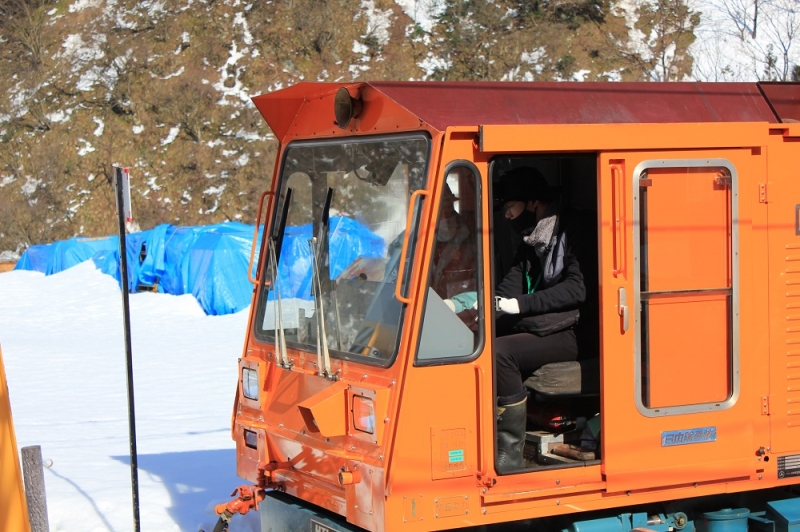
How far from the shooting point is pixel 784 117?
4.79 metres

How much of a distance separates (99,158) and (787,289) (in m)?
34.3

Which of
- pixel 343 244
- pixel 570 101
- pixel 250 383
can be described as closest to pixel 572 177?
pixel 570 101

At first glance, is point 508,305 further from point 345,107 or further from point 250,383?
point 250,383

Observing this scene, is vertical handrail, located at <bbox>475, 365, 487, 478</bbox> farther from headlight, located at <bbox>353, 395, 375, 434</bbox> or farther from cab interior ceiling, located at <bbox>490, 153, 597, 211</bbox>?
cab interior ceiling, located at <bbox>490, 153, 597, 211</bbox>

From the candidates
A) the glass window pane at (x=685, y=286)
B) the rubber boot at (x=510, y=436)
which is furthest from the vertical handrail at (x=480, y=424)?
the glass window pane at (x=685, y=286)

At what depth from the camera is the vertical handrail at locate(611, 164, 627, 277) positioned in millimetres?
4348

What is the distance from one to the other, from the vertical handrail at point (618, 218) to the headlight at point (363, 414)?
4.17 ft

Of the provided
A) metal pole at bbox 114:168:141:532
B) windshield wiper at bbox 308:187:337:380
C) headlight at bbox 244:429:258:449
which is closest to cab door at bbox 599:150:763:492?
windshield wiper at bbox 308:187:337:380

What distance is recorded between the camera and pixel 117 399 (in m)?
11.4

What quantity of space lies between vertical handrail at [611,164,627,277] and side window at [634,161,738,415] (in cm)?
8

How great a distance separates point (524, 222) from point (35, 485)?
3.06 metres

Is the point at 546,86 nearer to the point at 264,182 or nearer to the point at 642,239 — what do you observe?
the point at 642,239

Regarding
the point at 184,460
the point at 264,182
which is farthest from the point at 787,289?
the point at 264,182

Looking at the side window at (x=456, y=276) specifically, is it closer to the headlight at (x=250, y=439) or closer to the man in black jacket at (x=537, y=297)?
the man in black jacket at (x=537, y=297)
